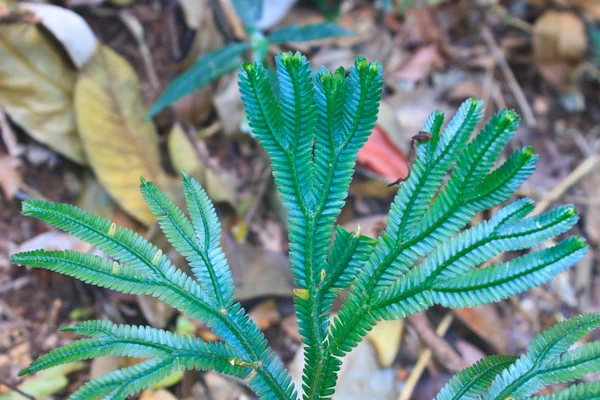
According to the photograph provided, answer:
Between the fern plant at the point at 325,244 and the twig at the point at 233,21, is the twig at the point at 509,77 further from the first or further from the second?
the fern plant at the point at 325,244

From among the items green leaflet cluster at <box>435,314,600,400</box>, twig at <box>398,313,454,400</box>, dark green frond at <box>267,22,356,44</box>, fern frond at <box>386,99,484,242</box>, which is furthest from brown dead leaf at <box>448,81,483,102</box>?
green leaflet cluster at <box>435,314,600,400</box>

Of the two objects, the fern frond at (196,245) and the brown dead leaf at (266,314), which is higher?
the brown dead leaf at (266,314)

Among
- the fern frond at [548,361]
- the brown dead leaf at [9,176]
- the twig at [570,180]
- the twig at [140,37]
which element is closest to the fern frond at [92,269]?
the fern frond at [548,361]

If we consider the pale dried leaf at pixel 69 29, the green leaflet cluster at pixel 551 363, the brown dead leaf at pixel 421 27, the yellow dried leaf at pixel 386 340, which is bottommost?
the green leaflet cluster at pixel 551 363

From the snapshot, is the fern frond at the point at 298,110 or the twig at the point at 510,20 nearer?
the fern frond at the point at 298,110

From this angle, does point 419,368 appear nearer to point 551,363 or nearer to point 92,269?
point 551,363

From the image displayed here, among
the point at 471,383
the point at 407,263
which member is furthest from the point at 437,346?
the point at 407,263

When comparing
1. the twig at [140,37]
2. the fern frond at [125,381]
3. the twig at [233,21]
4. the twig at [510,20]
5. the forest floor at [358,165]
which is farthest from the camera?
the twig at [510,20]
